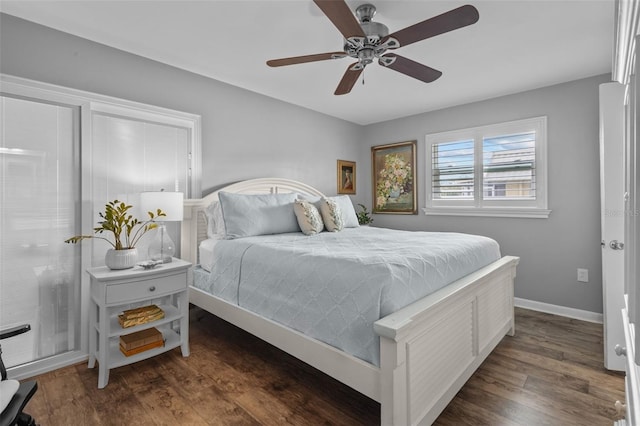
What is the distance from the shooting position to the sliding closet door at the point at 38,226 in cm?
217

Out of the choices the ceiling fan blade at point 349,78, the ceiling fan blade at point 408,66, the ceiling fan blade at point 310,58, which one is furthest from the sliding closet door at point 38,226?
the ceiling fan blade at point 408,66

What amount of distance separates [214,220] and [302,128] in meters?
1.97

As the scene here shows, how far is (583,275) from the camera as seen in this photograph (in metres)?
3.27

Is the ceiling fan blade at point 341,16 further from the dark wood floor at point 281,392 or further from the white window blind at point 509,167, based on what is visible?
the white window blind at point 509,167

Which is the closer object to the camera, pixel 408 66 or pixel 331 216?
pixel 408 66

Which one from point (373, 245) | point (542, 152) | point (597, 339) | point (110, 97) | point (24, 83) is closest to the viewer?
point (24, 83)

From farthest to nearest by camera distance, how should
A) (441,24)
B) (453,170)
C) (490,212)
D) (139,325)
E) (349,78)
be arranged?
(453,170), (490,212), (349,78), (139,325), (441,24)

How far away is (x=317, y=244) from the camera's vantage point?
2.46 metres

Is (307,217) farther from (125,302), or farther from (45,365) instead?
(45,365)

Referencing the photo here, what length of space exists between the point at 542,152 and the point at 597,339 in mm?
1909

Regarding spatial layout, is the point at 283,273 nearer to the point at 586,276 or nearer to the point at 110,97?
the point at 110,97

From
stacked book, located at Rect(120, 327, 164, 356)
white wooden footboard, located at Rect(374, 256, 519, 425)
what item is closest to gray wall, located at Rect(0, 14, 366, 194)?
stacked book, located at Rect(120, 327, 164, 356)

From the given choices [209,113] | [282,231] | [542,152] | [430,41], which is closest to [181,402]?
[282,231]

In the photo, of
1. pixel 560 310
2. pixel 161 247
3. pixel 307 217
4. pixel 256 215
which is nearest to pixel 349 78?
pixel 307 217
